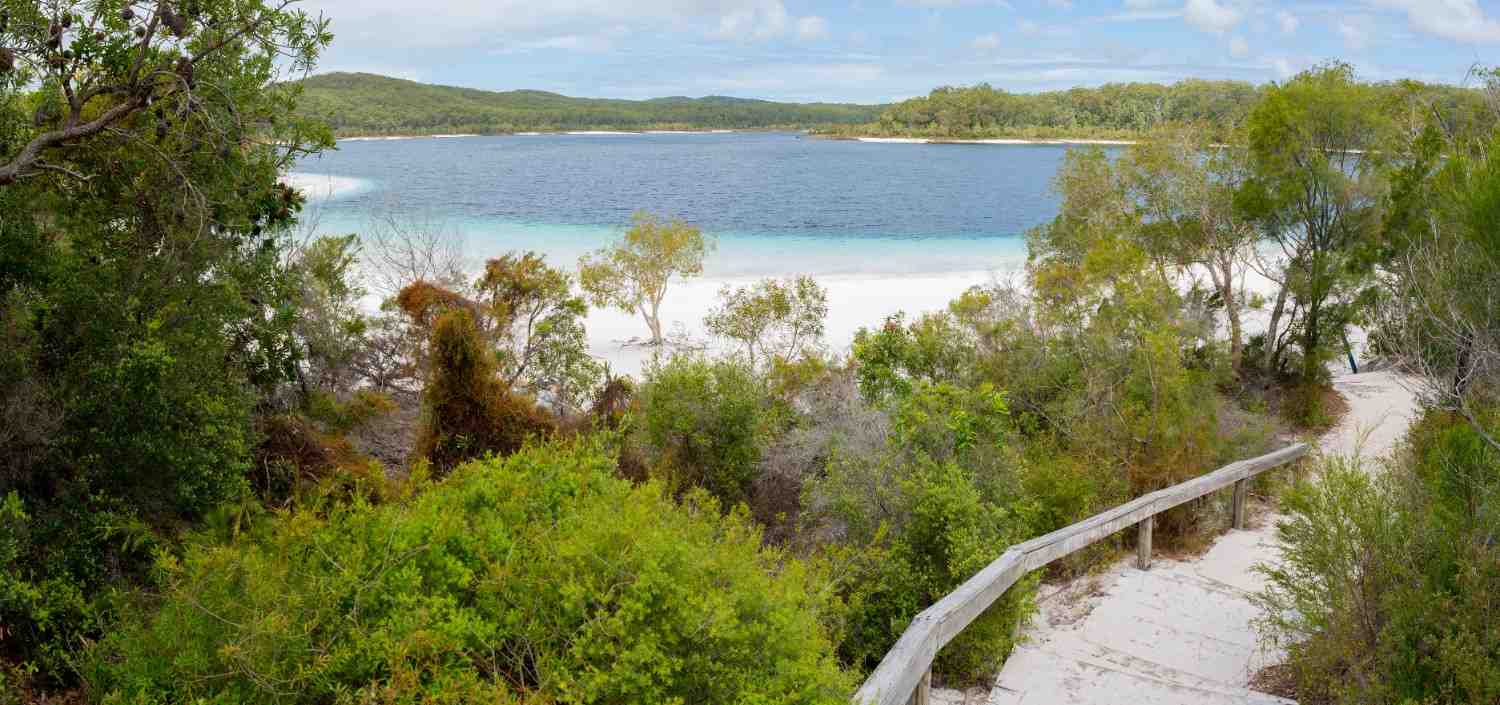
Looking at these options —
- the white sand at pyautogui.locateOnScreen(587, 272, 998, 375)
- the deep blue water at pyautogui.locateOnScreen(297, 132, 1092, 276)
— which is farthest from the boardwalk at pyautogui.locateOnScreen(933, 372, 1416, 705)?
the deep blue water at pyautogui.locateOnScreen(297, 132, 1092, 276)

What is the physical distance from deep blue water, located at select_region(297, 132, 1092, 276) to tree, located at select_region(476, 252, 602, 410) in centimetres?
1345

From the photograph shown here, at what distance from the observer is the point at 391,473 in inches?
440

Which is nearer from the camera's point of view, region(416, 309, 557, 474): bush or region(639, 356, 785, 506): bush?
region(416, 309, 557, 474): bush

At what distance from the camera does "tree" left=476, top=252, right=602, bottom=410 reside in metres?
15.5

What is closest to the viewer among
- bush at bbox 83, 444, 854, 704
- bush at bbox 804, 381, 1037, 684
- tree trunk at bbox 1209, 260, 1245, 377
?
bush at bbox 83, 444, 854, 704

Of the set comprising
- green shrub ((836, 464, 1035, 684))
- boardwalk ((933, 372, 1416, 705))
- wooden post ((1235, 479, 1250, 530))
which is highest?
green shrub ((836, 464, 1035, 684))

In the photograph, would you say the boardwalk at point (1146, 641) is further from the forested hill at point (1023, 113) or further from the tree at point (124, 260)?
the forested hill at point (1023, 113)

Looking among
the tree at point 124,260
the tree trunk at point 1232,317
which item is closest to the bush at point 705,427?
the tree at point 124,260

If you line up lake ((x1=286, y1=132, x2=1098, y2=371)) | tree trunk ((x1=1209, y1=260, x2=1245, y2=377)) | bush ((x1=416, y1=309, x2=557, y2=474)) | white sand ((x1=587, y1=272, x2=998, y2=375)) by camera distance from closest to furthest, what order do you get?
bush ((x1=416, y1=309, x2=557, y2=474)) < tree trunk ((x1=1209, y1=260, x2=1245, y2=377)) < white sand ((x1=587, y1=272, x2=998, y2=375)) < lake ((x1=286, y1=132, x2=1098, y2=371))

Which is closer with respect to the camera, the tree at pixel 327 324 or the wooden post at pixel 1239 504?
the wooden post at pixel 1239 504

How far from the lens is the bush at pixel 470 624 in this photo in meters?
3.25

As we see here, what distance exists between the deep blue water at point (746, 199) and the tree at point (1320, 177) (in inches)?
516

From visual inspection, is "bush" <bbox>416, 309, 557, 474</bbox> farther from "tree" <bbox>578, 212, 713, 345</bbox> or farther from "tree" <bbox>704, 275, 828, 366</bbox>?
"tree" <bbox>578, 212, 713, 345</bbox>

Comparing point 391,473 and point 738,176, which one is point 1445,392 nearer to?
point 391,473
